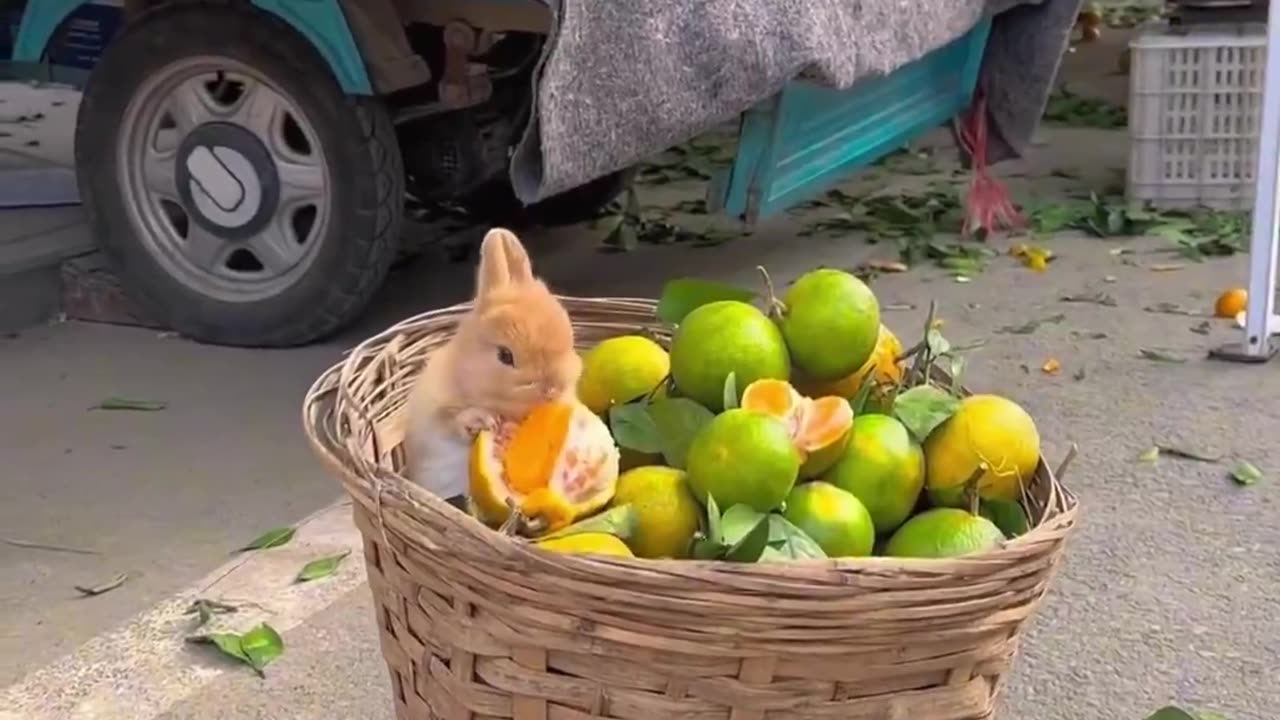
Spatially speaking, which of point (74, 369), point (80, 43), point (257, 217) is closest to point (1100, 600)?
point (257, 217)

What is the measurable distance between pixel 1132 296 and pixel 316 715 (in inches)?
109

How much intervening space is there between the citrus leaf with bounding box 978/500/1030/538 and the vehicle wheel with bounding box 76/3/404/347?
7.85ft

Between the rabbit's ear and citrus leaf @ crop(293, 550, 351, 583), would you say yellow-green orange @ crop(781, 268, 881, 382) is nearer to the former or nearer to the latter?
the rabbit's ear

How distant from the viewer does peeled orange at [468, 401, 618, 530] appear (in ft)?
4.47

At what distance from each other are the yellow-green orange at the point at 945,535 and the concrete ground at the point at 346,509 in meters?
0.92

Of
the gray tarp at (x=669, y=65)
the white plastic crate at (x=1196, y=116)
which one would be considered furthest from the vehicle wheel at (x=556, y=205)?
the white plastic crate at (x=1196, y=116)

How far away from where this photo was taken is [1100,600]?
2520 millimetres

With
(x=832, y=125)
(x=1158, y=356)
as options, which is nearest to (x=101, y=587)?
(x=832, y=125)

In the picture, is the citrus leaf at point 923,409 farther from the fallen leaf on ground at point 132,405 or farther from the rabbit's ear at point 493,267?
the fallen leaf on ground at point 132,405

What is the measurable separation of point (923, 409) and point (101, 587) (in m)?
1.61

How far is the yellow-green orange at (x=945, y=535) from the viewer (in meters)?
1.31

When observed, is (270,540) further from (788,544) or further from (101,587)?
(788,544)

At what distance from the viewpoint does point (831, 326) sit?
1.54m

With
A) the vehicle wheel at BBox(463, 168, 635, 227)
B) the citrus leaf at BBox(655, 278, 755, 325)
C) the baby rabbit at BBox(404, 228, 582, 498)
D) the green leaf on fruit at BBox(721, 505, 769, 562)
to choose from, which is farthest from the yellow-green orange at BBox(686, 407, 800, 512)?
the vehicle wheel at BBox(463, 168, 635, 227)
